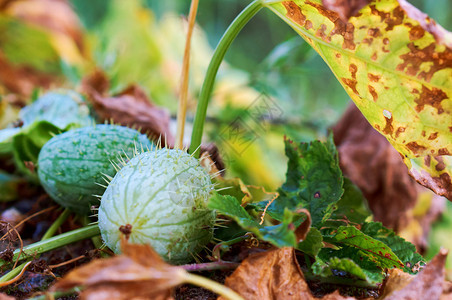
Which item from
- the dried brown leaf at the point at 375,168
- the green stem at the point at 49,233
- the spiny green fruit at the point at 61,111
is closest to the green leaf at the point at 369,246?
the green stem at the point at 49,233

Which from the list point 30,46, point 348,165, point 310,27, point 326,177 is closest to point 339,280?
point 326,177

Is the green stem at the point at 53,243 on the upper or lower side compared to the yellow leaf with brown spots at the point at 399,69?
lower

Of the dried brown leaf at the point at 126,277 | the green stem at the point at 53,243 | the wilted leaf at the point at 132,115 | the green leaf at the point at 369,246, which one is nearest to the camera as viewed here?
the dried brown leaf at the point at 126,277

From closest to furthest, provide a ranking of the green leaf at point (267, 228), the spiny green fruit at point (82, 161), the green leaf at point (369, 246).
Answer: the green leaf at point (267, 228)
the green leaf at point (369, 246)
the spiny green fruit at point (82, 161)

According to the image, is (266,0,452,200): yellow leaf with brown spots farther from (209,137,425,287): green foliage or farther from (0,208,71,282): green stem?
(0,208,71,282): green stem

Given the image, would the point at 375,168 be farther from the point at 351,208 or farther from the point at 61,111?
the point at 61,111

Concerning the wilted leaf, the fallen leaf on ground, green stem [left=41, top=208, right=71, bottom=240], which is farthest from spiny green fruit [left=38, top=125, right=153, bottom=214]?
the fallen leaf on ground

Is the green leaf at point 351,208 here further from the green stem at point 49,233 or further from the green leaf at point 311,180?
the green stem at point 49,233
